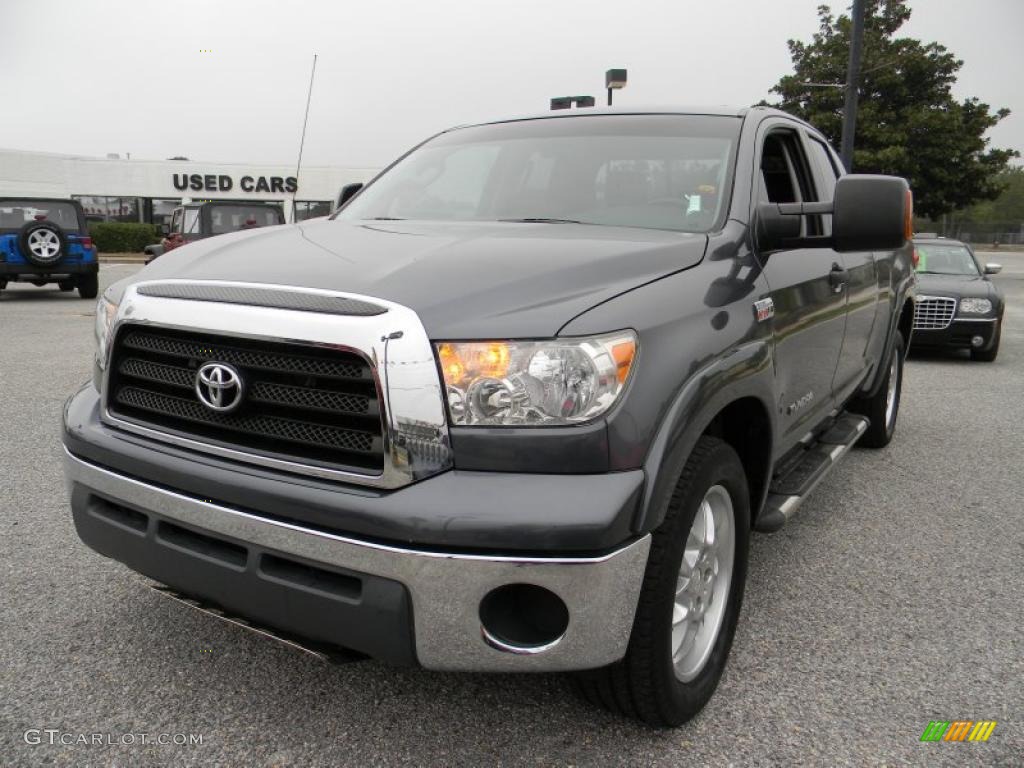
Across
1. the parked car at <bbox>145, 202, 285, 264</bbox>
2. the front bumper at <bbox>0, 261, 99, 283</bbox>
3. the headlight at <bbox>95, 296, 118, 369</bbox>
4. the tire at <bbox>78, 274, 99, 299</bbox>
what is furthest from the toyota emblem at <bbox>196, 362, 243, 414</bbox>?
the tire at <bbox>78, 274, 99, 299</bbox>

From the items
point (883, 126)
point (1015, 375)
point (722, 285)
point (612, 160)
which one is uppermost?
point (883, 126)

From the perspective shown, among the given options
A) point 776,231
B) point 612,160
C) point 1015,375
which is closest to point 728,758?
point 776,231

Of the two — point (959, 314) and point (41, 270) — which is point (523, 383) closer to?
point (959, 314)

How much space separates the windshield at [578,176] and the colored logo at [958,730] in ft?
5.40

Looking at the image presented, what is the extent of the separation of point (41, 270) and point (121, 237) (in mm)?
22127

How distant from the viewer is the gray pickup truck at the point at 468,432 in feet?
6.16

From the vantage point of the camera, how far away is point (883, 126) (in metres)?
23.8

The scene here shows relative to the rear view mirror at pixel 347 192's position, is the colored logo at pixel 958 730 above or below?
below

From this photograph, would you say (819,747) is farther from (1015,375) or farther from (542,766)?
(1015,375)

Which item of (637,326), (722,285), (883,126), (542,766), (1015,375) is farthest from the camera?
(883,126)

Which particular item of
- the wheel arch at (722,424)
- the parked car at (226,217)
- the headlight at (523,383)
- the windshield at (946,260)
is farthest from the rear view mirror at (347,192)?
the parked car at (226,217)

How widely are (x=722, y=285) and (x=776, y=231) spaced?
0.47 m

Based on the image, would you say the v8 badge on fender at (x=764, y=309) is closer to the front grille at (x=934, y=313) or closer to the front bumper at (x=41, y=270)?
the front grille at (x=934, y=313)

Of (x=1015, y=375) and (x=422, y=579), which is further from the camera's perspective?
(x=1015, y=375)
